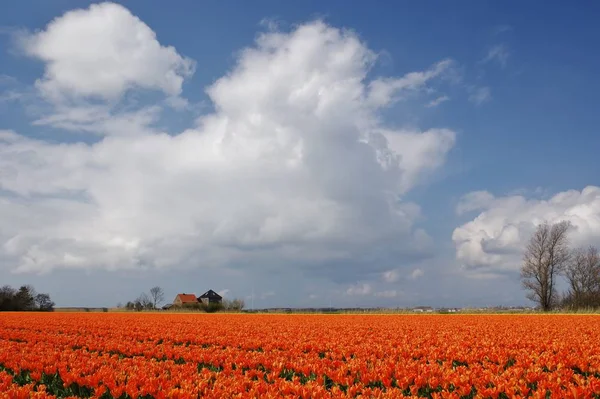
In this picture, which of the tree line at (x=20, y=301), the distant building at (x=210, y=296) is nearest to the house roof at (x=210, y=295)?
the distant building at (x=210, y=296)

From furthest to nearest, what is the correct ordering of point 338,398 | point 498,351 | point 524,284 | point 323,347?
point 524,284 < point 323,347 < point 498,351 < point 338,398

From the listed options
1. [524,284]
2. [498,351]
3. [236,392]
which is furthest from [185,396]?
[524,284]

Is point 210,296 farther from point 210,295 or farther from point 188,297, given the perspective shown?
point 188,297

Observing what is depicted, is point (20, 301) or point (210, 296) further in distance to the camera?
point (210, 296)

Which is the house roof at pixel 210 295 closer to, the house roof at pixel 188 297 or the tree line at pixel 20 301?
the house roof at pixel 188 297

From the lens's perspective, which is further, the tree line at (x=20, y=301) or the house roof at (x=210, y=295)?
the house roof at (x=210, y=295)

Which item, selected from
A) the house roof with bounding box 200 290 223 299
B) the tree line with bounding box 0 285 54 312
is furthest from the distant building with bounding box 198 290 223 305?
the tree line with bounding box 0 285 54 312

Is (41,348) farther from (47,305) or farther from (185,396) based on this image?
(47,305)

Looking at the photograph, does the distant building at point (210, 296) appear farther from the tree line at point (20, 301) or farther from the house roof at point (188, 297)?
the tree line at point (20, 301)

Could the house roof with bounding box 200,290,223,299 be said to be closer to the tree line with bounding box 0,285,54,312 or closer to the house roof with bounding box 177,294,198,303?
the house roof with bounding box 177,294,198,303

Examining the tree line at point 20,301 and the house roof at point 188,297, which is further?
the house roof at point 188,297

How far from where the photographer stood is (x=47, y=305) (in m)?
90.8

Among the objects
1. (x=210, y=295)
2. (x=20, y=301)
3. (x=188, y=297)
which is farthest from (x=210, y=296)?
(x=20, y=301)

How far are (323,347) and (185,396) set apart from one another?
25.8 ft
